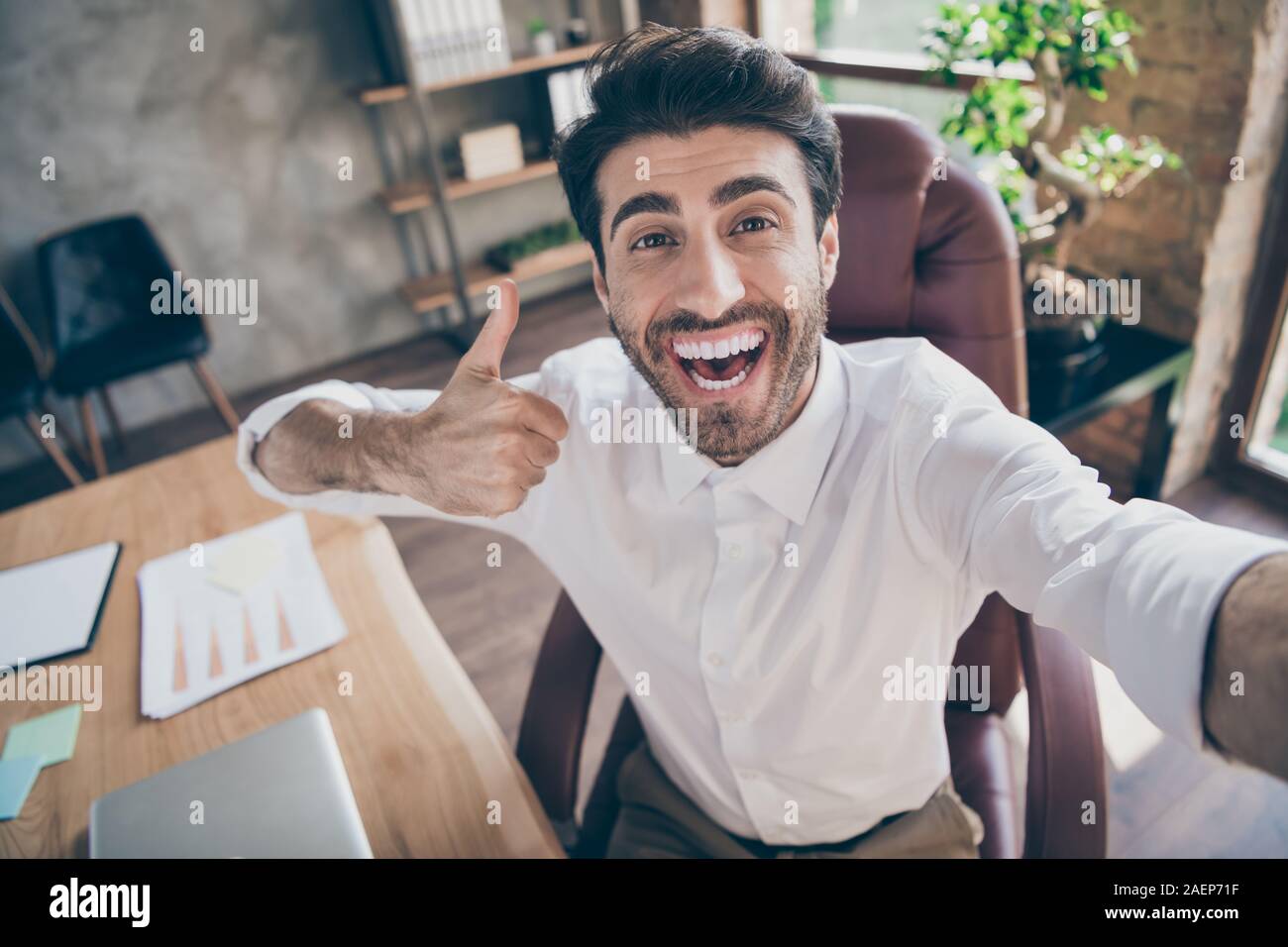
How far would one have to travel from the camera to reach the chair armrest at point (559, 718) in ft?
3.58

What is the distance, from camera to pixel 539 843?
2.62ft

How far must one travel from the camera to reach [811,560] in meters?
0.94

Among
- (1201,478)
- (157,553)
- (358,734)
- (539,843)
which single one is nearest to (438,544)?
(157,553)

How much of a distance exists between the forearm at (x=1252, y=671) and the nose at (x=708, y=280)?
1.85 feet

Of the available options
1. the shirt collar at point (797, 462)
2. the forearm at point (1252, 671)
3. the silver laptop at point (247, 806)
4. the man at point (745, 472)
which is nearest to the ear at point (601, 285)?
the man at point (745, 472)

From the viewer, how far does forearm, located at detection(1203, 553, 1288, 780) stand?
50cm

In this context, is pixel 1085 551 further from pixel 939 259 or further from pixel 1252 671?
pixel 939 259

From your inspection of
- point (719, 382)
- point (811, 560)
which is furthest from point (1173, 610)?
point (719, 382)

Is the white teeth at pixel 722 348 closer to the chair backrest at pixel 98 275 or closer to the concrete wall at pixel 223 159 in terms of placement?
the chair backrest at pixel 98 275

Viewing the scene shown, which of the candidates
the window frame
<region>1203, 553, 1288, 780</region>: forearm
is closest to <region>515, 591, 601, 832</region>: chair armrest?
<region>1203, 553, 1288, 780</region>: forearm

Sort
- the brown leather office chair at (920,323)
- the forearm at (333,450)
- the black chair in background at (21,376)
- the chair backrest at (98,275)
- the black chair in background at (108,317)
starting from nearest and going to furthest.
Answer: the forearm at (333,450)
the brown leather office chair at (920,323)
the black chair in background at (21,376)
the black chair in background at (108,317)
the chair backrest at (98,275)

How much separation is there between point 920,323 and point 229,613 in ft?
3.60

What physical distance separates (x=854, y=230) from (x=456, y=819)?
0.96 metres
